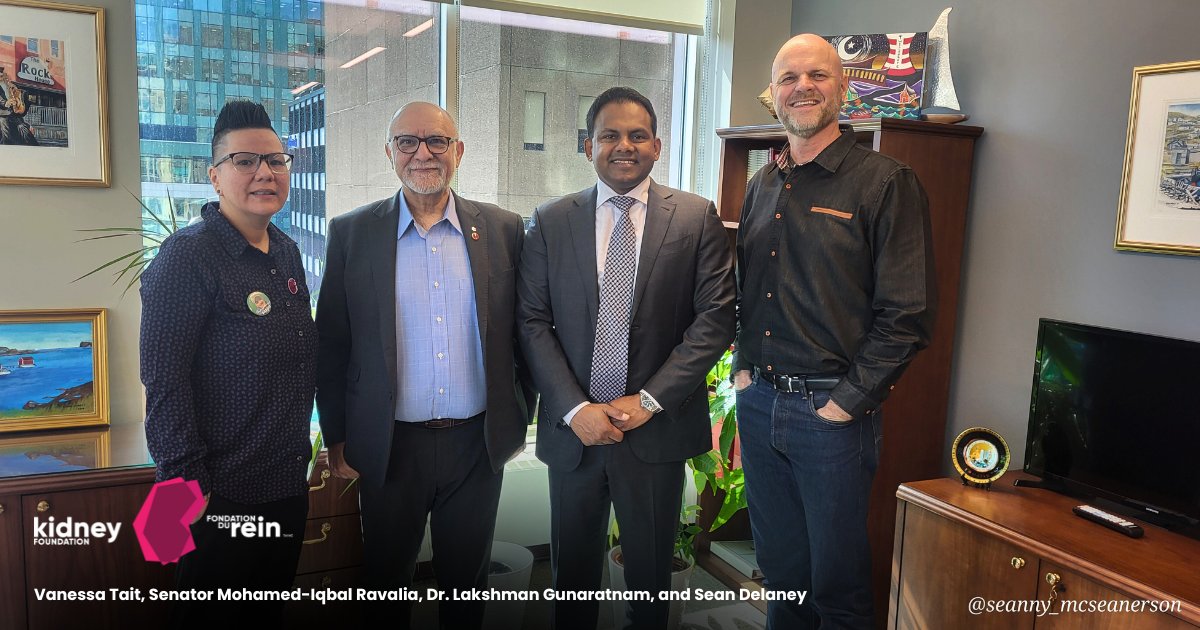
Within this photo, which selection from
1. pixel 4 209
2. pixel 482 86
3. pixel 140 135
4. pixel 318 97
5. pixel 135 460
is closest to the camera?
pixel 135 460

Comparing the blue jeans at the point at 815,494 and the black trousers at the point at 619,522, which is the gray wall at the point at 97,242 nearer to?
the black trousers at the point at 619,522

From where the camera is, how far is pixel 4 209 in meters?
2.55

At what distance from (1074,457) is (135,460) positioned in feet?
8.82

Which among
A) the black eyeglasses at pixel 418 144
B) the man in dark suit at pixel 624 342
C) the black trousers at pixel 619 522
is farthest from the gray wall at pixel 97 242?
the black trousers at pixel 619 522

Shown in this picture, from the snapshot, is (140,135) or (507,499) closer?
(140,135)

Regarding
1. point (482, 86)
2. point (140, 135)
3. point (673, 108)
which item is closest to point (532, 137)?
point (482, 86)

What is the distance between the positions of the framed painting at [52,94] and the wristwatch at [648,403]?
1.92 m

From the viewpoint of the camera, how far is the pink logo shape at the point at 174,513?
1744 mm

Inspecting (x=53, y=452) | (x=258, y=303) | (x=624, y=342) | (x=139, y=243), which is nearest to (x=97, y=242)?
(x=139, y=243)

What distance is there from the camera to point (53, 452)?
7.91 ft

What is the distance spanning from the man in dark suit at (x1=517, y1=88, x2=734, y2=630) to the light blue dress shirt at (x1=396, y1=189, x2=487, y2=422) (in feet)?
0.53

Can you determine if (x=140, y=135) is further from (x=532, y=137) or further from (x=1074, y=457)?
(x=1074, y=457)

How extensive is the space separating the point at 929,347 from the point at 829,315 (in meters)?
0.96

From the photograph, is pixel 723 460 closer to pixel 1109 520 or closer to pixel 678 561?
pixel 678 561
